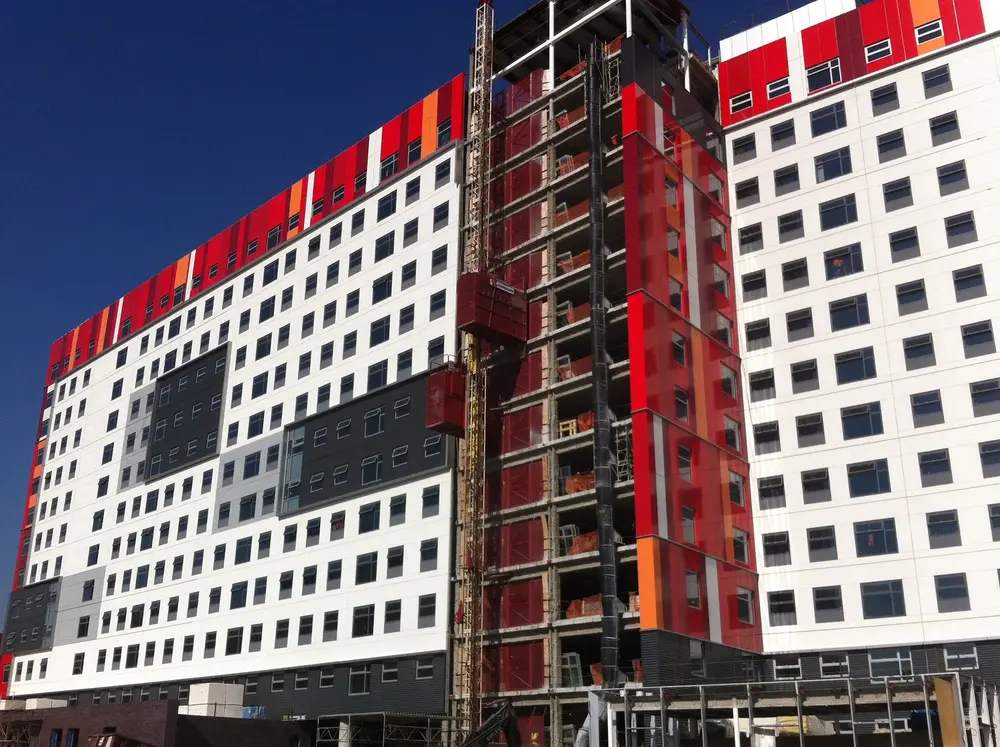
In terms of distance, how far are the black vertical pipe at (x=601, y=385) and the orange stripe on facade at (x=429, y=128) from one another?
13.6 m

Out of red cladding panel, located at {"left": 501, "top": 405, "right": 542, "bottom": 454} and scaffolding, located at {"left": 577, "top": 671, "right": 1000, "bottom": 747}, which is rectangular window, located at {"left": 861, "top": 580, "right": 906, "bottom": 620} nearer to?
scaffolding, located at {"left": 577, "top": 671, "right": 1000, "bottom": 747}

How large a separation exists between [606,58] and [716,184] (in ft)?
34.5

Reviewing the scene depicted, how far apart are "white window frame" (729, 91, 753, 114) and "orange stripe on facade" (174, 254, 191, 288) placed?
5020cm

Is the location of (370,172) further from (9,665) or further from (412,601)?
(9,665)

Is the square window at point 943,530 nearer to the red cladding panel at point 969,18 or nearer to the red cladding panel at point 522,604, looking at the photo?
the red cladding panel at point 522,604

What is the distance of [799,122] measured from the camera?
64.4 meters

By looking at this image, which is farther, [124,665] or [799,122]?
[124,665]

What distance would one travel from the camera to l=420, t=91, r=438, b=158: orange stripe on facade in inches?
2876

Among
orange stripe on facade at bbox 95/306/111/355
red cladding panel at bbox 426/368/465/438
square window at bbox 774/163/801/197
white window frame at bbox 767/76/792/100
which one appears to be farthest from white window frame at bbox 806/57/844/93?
orange stripe on facade at bbox 95/306/111/355

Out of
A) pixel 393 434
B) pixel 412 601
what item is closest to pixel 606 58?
pixel 393 434

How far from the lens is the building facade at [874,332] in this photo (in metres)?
52.5

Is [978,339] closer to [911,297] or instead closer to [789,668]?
[911,297]

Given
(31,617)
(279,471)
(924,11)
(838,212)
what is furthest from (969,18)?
(31,617)

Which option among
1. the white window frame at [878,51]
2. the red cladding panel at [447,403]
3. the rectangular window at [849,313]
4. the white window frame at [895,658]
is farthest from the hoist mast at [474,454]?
the white window frame at [878,51]
